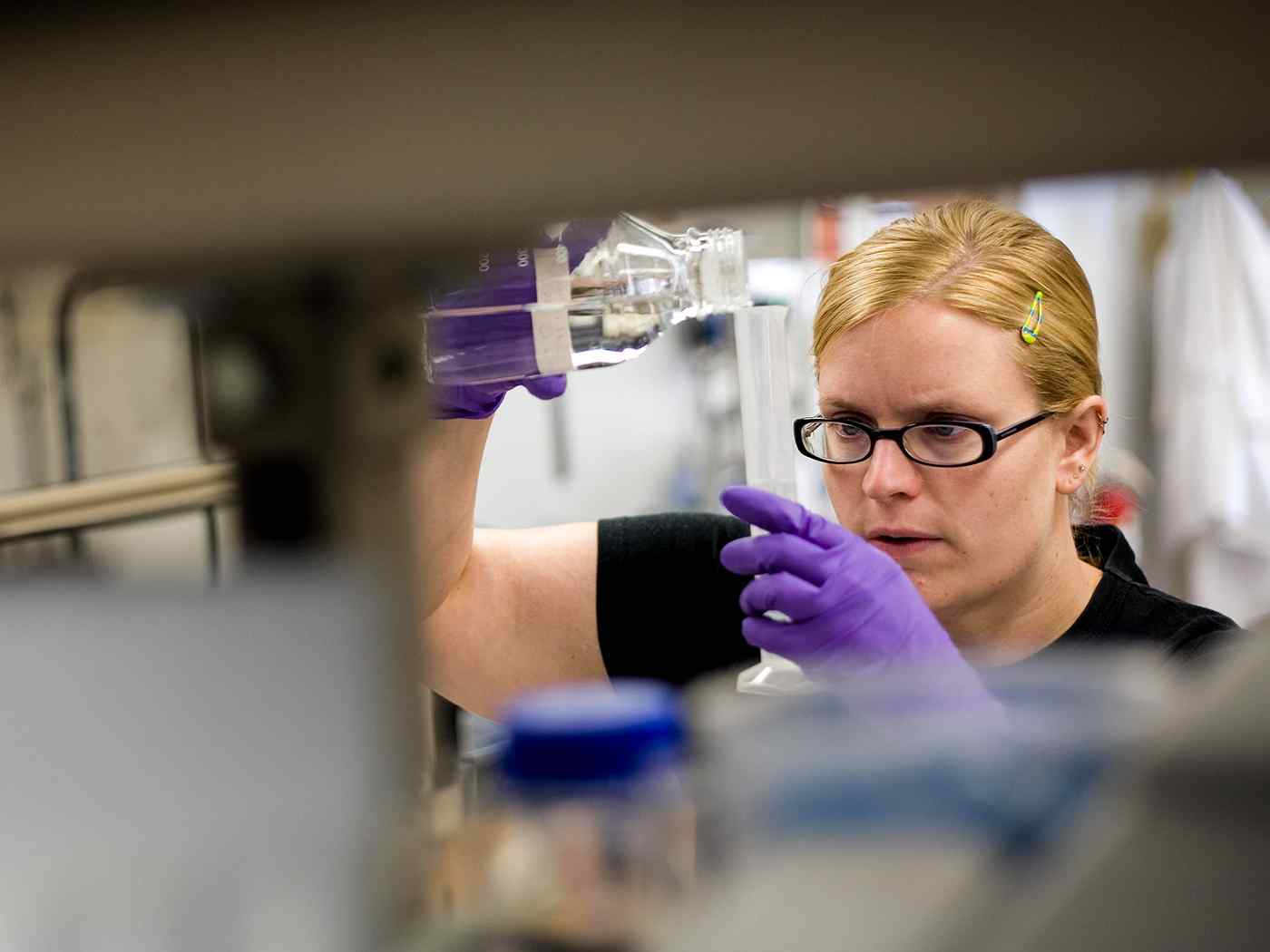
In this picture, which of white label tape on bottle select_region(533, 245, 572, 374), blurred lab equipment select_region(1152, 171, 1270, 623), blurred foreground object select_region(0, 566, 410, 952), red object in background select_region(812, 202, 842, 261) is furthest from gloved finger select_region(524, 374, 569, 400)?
blurred lab equipment select_region(1152, 171, 1270, 623)

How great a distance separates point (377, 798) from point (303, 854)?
0.02 metres

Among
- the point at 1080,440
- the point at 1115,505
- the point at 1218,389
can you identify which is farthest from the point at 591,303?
the point at 1218,389

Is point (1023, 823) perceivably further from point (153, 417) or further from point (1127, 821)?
point (153, 417)

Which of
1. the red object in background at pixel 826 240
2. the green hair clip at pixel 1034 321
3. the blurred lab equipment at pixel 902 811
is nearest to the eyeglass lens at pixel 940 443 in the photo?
the green hair clip at pixel 1034 321

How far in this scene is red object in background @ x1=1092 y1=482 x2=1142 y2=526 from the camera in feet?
4.79

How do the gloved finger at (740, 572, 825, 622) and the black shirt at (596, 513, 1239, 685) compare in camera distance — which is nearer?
the gloved finger at (740, 572, 825, 622)

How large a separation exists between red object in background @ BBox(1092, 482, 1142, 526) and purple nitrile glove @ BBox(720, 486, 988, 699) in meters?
0.54

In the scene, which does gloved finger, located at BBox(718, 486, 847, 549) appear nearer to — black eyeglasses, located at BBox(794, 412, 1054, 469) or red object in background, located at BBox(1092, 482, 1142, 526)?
black eyeglasses, located at BBox(794, 412, 1054, 469)

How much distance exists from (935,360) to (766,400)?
0.53 ft

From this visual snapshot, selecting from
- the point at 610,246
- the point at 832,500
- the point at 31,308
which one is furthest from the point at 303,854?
the point at 832,500

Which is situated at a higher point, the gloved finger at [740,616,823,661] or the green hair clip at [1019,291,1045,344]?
the green hair clip at [1019,291,1045,344]

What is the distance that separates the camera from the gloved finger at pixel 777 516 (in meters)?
0.99

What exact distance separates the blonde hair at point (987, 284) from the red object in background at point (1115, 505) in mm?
268

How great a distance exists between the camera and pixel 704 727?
0.32m
